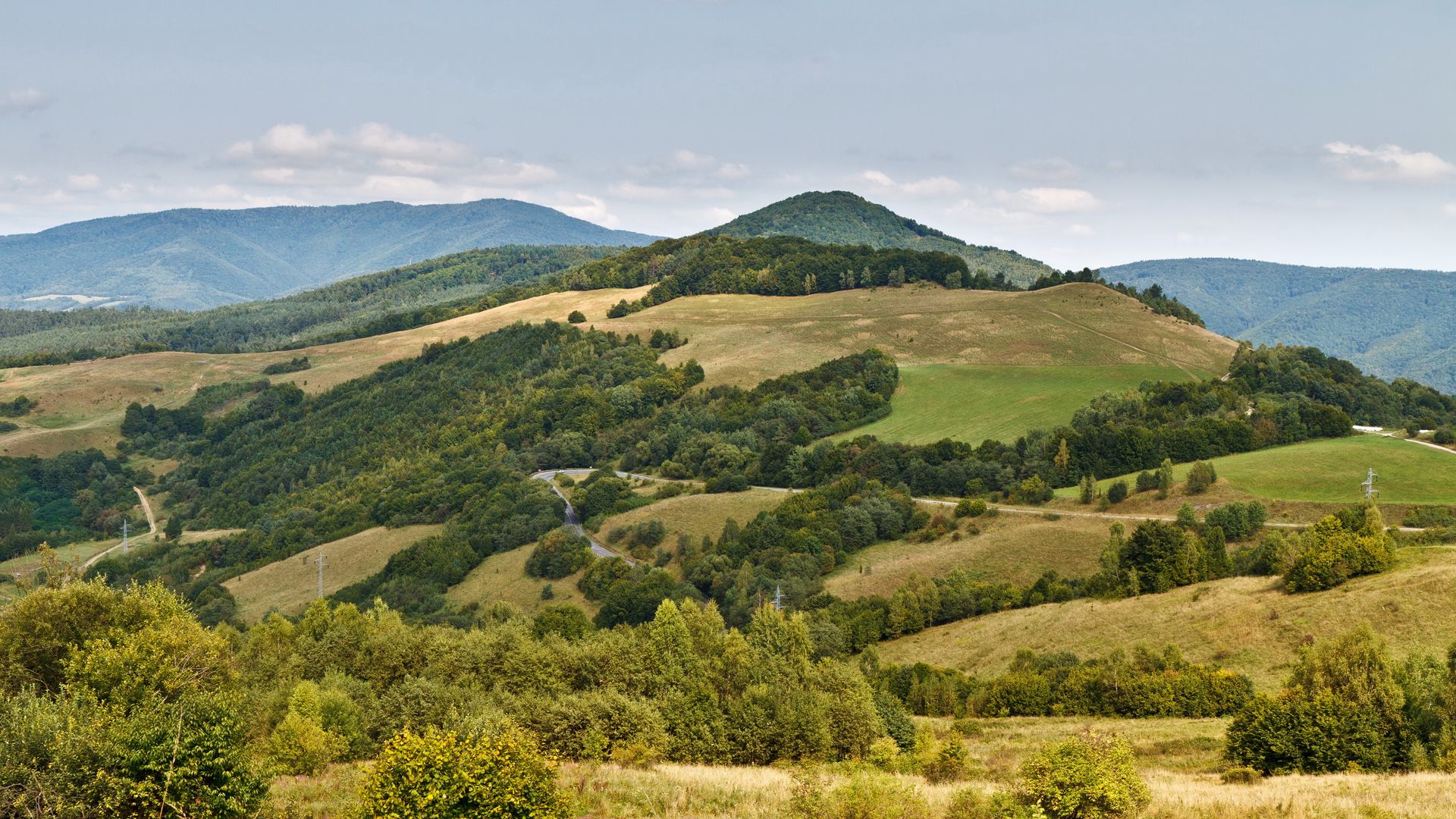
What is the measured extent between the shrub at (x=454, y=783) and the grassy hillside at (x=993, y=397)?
9570 cm

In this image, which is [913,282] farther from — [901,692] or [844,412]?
[901,692]

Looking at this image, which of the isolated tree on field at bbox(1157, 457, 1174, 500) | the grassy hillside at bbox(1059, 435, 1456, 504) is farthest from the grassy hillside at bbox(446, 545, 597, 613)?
the isolated tree on field at bbox(1157, 457, 1174, 500)

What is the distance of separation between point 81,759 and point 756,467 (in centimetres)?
9696

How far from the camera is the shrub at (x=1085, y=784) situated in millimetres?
23625

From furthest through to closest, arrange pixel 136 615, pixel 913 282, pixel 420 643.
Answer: pixel 913 282 < pixel 420 643 < pixel 136 615

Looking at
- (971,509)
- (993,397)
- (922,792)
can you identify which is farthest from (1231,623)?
(993,397)

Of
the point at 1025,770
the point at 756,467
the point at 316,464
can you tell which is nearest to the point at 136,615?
the point at 1025,770

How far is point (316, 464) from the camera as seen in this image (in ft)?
514

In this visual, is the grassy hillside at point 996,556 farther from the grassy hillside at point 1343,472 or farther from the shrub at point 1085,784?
the shrub at point 1085,784

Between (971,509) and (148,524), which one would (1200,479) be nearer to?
(971,509)

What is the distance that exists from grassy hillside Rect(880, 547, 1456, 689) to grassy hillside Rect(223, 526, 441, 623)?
59818 millimetres

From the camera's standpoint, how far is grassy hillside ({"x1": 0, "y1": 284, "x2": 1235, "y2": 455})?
14150 cm

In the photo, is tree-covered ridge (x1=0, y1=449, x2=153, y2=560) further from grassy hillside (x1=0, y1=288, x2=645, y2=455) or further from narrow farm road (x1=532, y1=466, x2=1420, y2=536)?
narrow farm road (x1=532, y1=466, x2=1420, y2=536)

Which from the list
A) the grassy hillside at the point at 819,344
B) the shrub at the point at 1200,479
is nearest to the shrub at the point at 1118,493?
the shrub at the point at 1200,479
